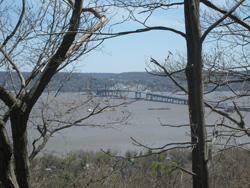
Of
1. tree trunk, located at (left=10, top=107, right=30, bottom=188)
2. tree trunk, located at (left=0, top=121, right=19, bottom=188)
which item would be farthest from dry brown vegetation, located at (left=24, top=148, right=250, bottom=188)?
tree trunk, located at (left=0, top=121, right=19, bottom=188)

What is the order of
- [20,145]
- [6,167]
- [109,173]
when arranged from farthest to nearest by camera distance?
[109,173] < [20,145] < [6,167]

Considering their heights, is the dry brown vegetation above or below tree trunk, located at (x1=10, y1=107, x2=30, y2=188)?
below

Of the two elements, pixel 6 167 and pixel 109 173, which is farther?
pixel 109 173

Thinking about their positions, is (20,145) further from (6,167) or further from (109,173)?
(109,173)

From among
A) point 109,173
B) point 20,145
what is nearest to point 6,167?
point 20,145

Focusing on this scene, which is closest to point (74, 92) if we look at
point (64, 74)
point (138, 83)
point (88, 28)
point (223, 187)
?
point (64, 74)

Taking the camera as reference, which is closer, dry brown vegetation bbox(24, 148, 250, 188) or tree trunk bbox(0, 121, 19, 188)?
tree trunk bbox(0, 121, 19, 188)

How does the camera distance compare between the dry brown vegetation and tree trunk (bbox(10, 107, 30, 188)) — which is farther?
the dry brown vegetation

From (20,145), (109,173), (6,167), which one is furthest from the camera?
(109,173)

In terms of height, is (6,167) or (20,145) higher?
(20,145)

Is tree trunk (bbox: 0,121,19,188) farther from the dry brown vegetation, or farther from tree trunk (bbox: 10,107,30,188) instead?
the dry brown vegetation

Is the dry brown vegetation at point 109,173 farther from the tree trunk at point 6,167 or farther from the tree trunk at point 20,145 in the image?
the tree trunk at point 6,167
